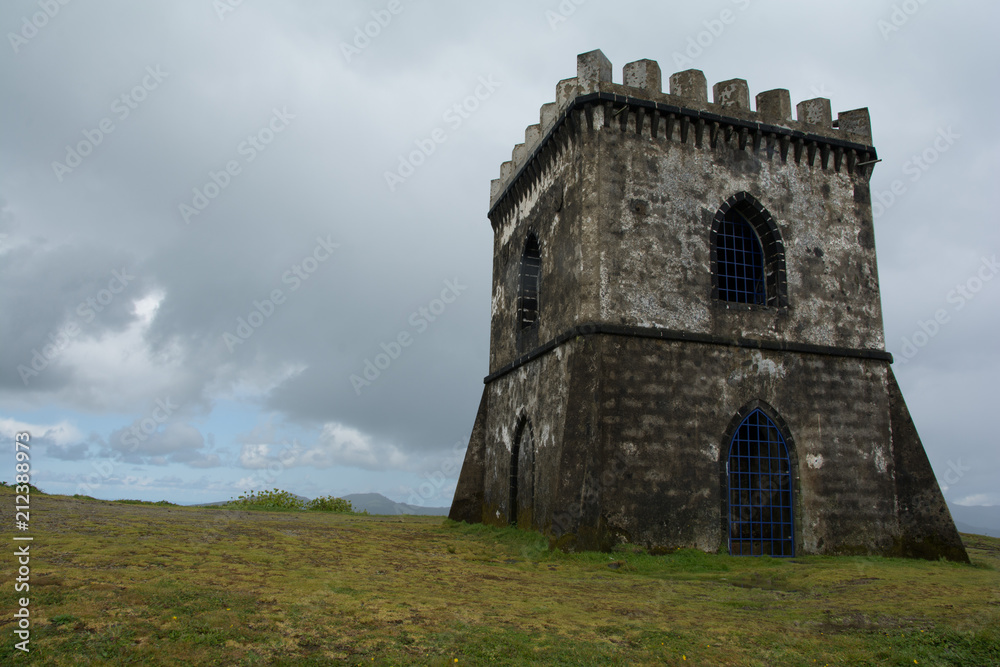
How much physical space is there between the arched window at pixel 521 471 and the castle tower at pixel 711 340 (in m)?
0.06

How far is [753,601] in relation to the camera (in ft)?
25.2

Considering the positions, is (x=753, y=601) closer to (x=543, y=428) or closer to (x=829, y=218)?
(x=543, y=428)

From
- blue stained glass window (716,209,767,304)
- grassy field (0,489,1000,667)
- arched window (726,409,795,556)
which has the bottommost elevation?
grassy field (0,489,1000,667)

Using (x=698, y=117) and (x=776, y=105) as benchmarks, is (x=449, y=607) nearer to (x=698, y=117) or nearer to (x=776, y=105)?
(x=698, y=117)

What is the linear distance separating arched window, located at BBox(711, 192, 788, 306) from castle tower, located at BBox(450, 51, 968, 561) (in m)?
0.04

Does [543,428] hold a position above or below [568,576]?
above

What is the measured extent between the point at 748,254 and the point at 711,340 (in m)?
2.49

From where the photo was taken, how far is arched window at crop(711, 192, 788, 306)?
13375mm

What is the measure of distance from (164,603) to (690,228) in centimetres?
1063

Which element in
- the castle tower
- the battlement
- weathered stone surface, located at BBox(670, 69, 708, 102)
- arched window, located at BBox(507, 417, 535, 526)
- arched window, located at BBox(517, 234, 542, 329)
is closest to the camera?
the castle tower

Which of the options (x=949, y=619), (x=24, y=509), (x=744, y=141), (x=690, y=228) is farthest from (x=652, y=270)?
(x=24, y=509)

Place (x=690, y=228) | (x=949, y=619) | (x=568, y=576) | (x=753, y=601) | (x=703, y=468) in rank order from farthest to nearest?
(x=690, y=228)
(x=703, y=468)
(x=568, y=576)
(x=753, y=601)
(x=949, y=619)

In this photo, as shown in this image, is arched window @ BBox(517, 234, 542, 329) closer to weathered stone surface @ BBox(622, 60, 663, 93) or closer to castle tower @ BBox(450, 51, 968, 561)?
castle tower @ BBox(450, 51, 968, 561)

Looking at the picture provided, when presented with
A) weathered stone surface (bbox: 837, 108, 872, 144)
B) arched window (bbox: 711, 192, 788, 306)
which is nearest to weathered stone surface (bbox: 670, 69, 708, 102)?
arched window (bbox: 711, 192, 788, 306)
